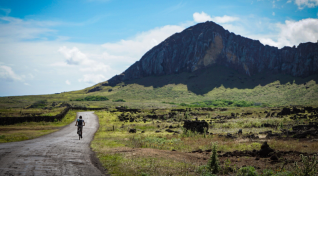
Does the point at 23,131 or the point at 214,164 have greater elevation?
the point at 23,131

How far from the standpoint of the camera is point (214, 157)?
10672 millimetres

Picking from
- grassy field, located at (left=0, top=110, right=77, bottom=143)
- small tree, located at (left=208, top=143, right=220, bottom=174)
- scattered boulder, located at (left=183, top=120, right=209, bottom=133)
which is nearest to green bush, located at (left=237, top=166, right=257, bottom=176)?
small tree, located at (left=208, top=143, right=220, bottom=174)

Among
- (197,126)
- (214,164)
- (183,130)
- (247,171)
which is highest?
(197,126)

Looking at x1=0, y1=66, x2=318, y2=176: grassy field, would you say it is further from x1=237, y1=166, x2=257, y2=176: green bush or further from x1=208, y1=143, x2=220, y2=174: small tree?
x1=208, y1=143, x2=220, y2=174: small tree

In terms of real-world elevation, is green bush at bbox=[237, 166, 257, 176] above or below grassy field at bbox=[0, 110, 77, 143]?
below

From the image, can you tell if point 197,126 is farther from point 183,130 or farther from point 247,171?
point 247,171

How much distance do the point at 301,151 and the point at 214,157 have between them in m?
9.07

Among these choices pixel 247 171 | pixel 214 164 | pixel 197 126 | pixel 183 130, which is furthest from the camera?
pixel 197 126

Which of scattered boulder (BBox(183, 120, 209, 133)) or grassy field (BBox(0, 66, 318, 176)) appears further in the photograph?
scattered boulder (BBox(183, 120, 209, 133))

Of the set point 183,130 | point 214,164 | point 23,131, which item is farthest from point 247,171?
point 23,131
